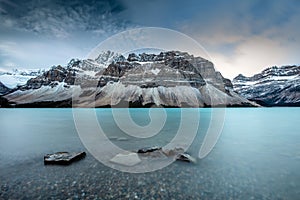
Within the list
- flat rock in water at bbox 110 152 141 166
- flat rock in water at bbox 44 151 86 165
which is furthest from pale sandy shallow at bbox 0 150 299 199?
flat rock in water at bbox 110 152 141 166

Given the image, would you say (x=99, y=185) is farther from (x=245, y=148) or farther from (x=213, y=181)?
(x=245, y=148)

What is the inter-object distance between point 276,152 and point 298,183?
31.0 feet

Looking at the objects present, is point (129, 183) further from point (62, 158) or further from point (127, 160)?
point (62, 158)

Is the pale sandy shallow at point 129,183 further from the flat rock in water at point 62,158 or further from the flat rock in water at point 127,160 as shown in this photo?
the flat rock in water at point 127,160

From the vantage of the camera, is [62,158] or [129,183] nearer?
[129,183]

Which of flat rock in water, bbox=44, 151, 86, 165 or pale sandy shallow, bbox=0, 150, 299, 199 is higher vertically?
flat rock in water, bbox=44, 151, 86, 165

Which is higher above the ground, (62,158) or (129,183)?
(62,158)

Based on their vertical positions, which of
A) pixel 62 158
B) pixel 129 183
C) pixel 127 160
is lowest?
pixel 129 183

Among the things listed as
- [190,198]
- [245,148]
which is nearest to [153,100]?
[245,148]

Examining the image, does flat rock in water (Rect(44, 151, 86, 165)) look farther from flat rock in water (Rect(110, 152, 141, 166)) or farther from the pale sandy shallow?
flat rock in water (Rect(110, 152, 141, 166))

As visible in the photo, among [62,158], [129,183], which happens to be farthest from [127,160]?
[62,158]

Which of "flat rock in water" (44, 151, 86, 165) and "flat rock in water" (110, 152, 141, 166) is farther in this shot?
"flat rock in water" (110, 152, 141, 166)

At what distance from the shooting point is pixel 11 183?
12344mm

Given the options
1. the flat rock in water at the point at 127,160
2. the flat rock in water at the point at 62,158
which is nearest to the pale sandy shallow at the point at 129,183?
the flat rock in water at the point at 62,158
